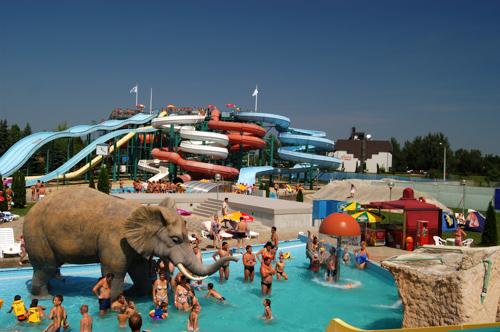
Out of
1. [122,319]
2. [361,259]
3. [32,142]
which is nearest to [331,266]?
[361,259]

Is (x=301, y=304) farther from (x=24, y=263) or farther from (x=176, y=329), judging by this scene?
(x=24, y=263)

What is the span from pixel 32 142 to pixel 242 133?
2038 cm

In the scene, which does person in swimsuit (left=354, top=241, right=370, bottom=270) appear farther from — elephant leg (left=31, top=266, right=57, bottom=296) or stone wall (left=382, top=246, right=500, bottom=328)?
elephant leg (left=31, top=266, right=57, bottom=296)

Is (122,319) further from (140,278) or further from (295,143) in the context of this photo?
(295,143)

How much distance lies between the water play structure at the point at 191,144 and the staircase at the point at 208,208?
1667 cm

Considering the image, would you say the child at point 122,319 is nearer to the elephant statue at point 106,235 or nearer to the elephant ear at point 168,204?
the elephant statue at point 106,235

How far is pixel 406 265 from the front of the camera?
8.93 m

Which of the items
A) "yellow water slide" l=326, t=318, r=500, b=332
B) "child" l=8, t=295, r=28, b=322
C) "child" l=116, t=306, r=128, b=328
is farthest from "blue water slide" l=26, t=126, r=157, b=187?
"yellow water slide" l=326, t=318, r=500, b=332

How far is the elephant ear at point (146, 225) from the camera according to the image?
9.66 metres

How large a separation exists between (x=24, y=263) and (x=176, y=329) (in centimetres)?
702

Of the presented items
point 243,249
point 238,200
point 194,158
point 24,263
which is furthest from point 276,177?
point 24,263

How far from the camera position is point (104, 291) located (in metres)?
9.81

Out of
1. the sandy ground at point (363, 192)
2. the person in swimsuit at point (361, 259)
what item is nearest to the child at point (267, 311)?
the person in swimsuit at point (361, 259)

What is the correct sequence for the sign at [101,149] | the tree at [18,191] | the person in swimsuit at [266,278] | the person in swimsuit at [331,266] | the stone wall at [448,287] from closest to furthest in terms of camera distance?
the stone wall at [448,287] → the person in swimsuit at [266,278] → the person in swimsuit at [331,266] → the tree at [18,191] → the sign at [101,149]
